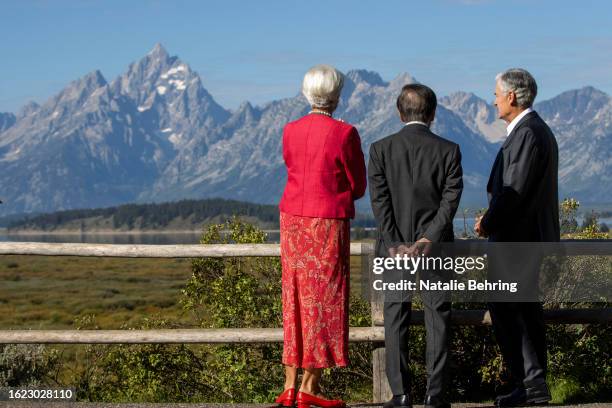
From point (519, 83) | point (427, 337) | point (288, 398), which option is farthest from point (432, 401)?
point (519, 83)

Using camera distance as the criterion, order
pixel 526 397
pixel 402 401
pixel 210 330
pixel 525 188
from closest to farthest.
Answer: pixel 525 188
pixel 402 401
pixel 526 397
pixel 210 330

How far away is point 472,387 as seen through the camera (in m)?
8.13

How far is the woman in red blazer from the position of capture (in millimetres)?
5773

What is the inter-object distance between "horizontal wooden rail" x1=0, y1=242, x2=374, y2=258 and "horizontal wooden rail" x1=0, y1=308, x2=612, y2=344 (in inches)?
22.9

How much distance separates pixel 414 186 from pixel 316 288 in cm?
89

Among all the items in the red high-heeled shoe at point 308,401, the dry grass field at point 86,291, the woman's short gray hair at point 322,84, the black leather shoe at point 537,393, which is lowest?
the dry grass field at point 86,291

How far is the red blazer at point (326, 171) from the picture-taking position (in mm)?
5766

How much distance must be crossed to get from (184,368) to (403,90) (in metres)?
5.58

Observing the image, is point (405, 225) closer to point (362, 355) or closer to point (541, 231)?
point (541, 231)

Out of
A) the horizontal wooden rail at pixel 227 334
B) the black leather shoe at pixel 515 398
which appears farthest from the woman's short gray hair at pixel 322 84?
the black leather shoe at pixel 515 398

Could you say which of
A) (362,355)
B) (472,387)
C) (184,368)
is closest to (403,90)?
(472,387)

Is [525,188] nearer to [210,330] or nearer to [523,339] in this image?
[523,339]

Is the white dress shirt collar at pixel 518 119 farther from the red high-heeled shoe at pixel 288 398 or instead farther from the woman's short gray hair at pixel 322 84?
the red high-heeled shoe at pixel 288 398

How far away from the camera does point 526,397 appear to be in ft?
19.8
